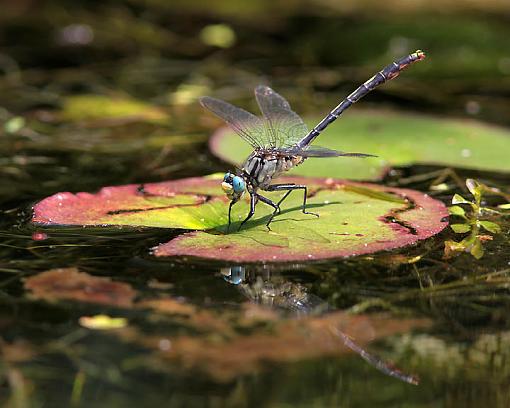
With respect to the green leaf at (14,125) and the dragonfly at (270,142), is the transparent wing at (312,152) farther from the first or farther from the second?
the green leaf at (14,125)

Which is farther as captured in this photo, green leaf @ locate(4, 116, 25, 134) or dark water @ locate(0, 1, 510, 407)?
green leaf @ locate(4, 116, 25, 134)

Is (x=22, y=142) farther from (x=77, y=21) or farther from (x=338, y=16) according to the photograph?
(x=338, y=16)

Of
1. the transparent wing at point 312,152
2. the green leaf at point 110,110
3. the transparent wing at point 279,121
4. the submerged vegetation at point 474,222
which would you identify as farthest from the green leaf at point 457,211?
the green leaf at point 110,110

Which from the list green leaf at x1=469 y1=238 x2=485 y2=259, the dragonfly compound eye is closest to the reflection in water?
the dragonfly compound eye

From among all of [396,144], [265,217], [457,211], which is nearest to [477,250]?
[457,211]

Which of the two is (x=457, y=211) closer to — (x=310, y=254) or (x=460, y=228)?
(x=460, y=228)

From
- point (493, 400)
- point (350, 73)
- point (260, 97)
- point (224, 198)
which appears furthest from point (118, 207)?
point (350, 73)

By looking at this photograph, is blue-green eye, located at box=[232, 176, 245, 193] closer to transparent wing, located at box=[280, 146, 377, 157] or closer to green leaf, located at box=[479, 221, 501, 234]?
transparent wing, located at box=[280, 146, 377, 157]
